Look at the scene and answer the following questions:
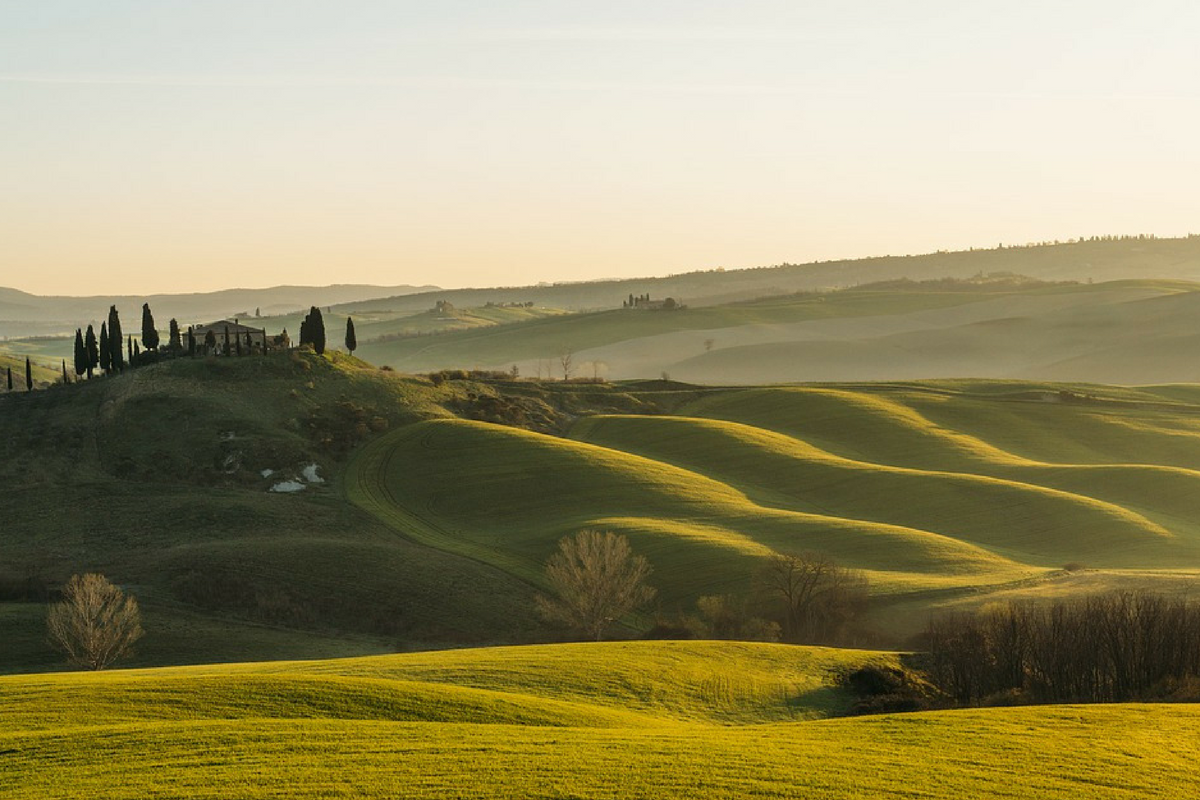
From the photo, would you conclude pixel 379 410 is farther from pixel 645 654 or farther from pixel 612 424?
pixel 645 654

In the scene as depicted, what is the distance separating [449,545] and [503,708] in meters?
56.3

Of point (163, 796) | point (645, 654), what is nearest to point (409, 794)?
point (163, 796)

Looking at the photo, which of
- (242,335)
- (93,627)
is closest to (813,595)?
(93,627)

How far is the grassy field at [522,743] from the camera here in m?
32.2

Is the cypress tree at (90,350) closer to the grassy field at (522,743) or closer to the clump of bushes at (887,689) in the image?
the grassy field at (522,743)

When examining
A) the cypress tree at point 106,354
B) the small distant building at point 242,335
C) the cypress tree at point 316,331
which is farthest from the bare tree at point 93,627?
the cypress tree at point 106,354

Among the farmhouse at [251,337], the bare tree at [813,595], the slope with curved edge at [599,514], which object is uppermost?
the farmhouse at [251,337]

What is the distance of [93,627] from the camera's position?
7194cm

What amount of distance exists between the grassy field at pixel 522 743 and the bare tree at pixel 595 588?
2728 centimetres

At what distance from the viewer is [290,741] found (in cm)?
3647

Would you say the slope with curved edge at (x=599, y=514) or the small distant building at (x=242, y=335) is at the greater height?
the small distant building at (x=242, y=335)

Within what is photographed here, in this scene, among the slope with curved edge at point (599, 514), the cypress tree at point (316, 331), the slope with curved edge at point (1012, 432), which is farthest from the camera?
the cypress tree at point (316, 331)

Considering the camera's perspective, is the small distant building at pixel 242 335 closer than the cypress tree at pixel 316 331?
No

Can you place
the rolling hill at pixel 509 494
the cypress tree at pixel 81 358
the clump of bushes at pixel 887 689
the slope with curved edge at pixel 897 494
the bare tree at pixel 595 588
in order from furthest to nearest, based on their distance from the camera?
the cypress tree at pixel 81 358 < the slope with curved edge at pixel 897 494 < the rolling hill at pixel 509 494 < the bare tree at pixel 595 588 < the clump of bushes at pixel 887 689
